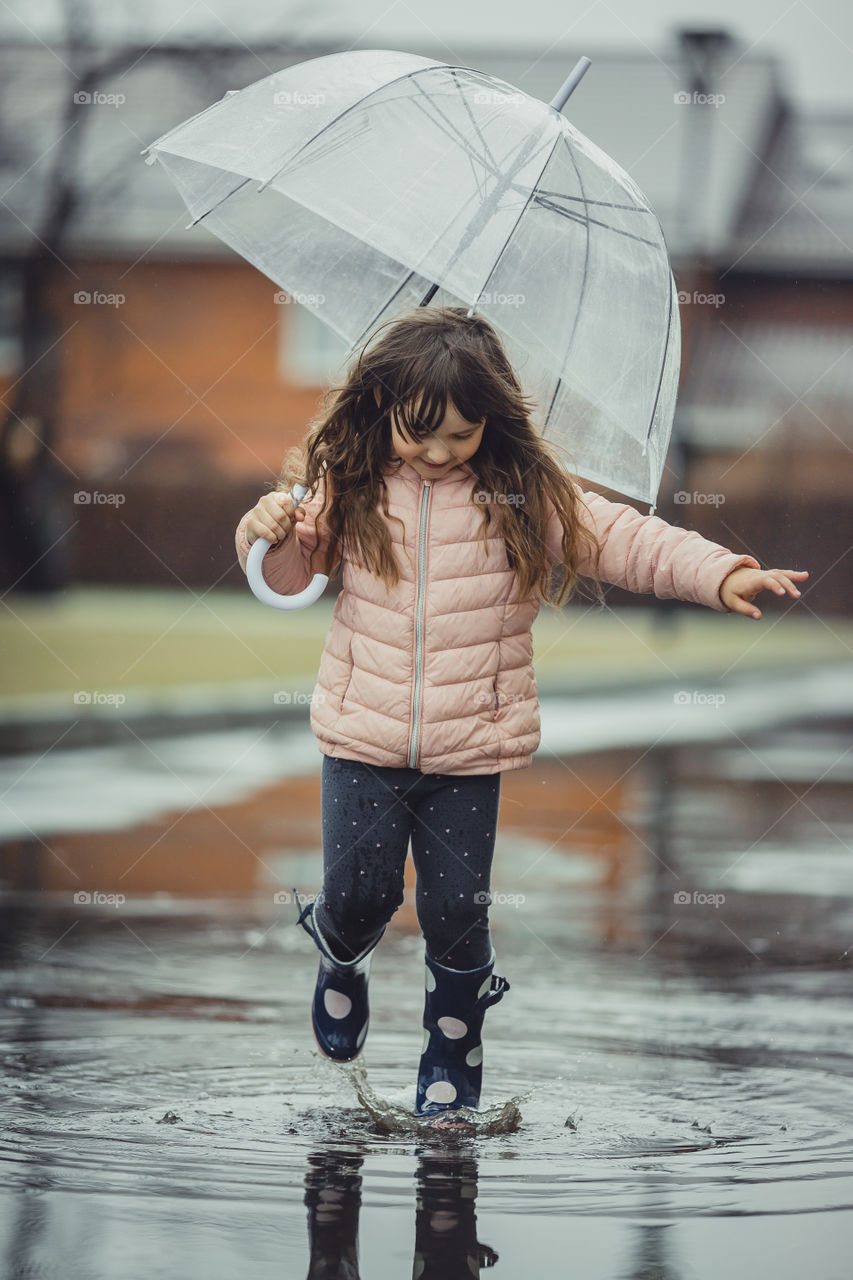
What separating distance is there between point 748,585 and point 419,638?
24.4 inches

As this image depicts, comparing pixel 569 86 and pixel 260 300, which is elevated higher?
pixel 260 300

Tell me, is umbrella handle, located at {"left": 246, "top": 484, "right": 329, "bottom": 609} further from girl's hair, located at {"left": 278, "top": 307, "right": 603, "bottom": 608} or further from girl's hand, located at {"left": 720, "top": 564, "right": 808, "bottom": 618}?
girl's hand, located at {"left": 720, "top": 564, "right": 808, "bottom": 618}

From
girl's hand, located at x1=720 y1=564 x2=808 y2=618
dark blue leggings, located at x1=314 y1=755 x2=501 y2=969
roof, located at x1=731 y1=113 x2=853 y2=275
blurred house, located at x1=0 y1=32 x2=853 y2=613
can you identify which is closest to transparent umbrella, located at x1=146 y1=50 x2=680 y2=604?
girl's hand, located at x1=720 y1=564 x2=808 y2=618

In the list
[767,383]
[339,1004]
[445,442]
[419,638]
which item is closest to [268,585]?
[419,638]

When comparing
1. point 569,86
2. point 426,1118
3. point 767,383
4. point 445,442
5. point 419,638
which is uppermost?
point 767,383

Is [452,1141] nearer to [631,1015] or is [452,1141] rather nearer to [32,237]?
[631,1015]

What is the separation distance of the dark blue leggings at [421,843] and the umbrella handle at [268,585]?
1.09 ft

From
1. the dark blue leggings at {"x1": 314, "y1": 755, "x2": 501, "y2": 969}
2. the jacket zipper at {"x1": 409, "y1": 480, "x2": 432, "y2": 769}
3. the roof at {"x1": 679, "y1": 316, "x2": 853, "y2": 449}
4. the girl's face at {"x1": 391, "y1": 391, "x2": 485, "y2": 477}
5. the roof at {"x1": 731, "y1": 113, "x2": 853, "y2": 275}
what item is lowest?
the dark blue leggings at {"x1": 314, "y1": 755, "x2": 501, "y2": 969}

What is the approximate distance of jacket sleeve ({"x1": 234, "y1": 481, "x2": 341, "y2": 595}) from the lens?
133 inches

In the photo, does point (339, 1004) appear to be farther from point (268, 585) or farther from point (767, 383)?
point (767, 383)

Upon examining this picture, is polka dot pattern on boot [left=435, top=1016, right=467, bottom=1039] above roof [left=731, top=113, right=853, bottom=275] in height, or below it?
below

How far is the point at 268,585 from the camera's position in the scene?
3375 mm

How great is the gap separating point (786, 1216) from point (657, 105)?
15.4 m

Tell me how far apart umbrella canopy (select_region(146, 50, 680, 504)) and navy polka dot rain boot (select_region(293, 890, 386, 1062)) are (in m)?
1.07
